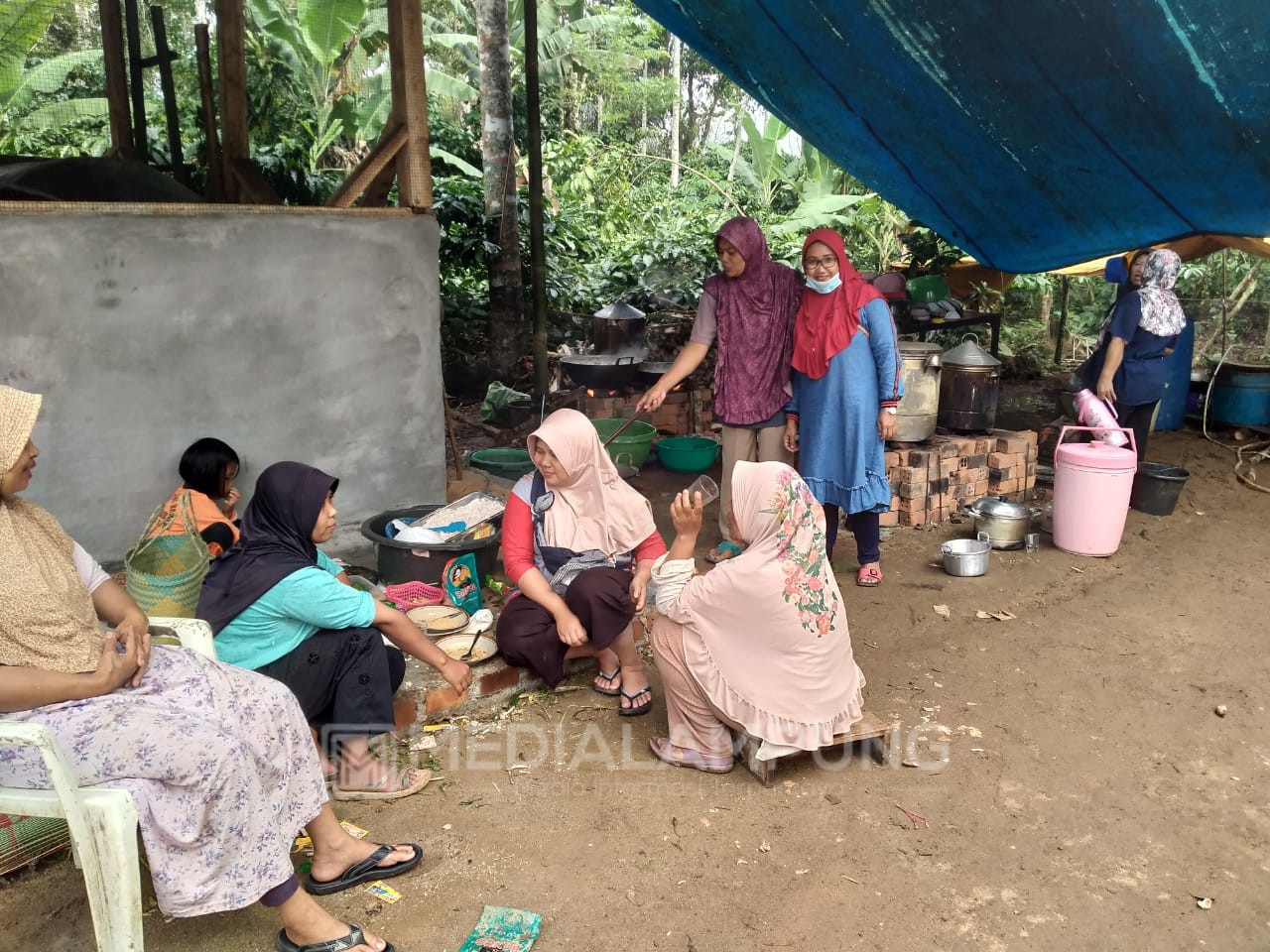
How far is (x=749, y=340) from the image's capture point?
4.60 meters

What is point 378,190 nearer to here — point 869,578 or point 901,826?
point 869,578

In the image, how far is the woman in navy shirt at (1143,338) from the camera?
557cm

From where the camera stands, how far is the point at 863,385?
440cm

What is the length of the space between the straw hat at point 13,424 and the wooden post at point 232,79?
11.2 feet

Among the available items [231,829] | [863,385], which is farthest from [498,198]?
[231,829]

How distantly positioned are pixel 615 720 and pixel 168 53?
17.8 ft

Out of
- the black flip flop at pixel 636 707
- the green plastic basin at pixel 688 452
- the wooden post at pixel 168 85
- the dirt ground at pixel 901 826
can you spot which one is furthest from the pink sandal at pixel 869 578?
the wooden post at pixel 168 85

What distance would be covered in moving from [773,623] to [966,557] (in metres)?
2.39

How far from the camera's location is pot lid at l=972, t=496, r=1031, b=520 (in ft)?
16.9

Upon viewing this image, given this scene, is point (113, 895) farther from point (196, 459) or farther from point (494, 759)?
point (196, 459)

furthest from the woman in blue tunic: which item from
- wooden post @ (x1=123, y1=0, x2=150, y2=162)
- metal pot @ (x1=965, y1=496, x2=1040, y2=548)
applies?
wooden post @ (x1=123, y1=0, x2=150, y2=162)

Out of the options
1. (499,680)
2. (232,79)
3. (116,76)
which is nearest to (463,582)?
(499,680)

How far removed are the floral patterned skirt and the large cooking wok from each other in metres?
4.67

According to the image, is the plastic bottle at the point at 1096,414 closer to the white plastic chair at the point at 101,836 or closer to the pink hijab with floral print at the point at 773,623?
the pink hijab with floral print at the point at 773,623
